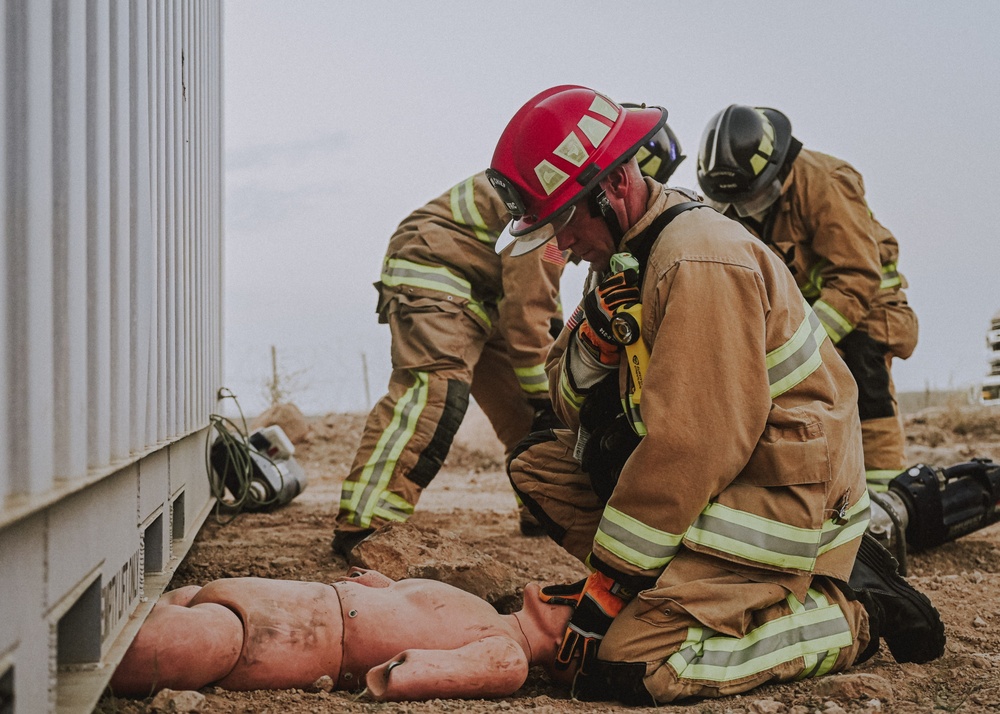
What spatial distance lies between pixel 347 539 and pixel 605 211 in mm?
2137

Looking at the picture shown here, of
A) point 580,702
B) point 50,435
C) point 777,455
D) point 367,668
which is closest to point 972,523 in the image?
point 777,455

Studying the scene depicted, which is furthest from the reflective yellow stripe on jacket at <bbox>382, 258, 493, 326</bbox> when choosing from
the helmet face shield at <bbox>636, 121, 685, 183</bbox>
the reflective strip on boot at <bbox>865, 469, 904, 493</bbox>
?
the reflective strip on boot at <bbox>865, 469, 904, 493</bbox>

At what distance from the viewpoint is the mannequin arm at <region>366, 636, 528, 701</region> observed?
244 cm

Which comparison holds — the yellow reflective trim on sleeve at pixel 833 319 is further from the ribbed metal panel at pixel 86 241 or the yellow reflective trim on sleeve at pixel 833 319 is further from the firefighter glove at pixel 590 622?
the ribbed metal panel at pixel 86 241

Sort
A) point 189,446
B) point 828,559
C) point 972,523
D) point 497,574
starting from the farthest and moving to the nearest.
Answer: point 972,523 → point 189,446 → point 497,574 → point 828,559

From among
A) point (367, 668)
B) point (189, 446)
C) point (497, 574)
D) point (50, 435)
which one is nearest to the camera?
point (50, 435)

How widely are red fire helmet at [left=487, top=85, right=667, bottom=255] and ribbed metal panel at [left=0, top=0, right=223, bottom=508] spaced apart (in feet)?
3.87

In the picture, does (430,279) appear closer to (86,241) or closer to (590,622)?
(590,622)

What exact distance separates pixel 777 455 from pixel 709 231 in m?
0.70

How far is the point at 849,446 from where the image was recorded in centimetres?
287

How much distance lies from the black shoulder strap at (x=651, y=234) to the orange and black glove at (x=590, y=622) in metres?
1.00

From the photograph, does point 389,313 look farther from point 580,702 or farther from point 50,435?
point 50,435

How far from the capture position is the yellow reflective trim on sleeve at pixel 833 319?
5.06 metres

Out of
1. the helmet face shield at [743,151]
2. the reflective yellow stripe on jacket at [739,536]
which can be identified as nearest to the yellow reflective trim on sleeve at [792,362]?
the reflective yellow stripe on jacket at [739,536]
